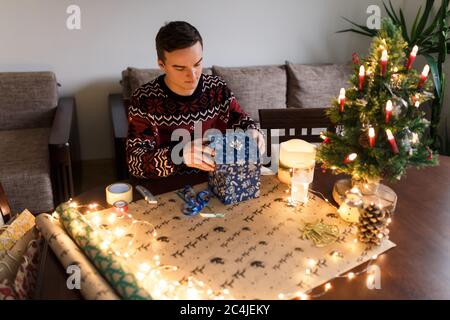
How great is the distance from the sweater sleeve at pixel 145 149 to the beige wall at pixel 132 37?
5.18 ft

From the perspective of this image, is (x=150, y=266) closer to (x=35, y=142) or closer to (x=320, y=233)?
(x=320, y=233)

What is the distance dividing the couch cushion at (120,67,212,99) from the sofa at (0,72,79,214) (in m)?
0.37

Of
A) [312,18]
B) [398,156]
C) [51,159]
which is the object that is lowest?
[51,159]

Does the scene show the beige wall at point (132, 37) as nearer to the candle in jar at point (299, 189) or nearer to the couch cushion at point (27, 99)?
the couch cushion at point (27, 99)

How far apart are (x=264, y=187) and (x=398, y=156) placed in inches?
17.3

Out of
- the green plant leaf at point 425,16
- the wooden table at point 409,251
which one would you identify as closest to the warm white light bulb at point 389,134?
the wooden table at point 409,251

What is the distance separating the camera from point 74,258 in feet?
3.28

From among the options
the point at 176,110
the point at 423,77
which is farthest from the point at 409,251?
the point at 176,110

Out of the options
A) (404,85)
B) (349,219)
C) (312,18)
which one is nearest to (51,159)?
(349,219)

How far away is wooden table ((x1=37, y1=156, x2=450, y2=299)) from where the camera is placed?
0.98 m

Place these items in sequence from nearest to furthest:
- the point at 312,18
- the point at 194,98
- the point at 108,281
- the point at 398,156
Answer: the point at 108,281
the point at 398,156
the point at 194,98
the point at 312,18

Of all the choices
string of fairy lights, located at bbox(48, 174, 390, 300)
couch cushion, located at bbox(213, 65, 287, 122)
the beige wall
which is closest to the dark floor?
the beige wall

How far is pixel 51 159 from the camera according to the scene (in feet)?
7.18
